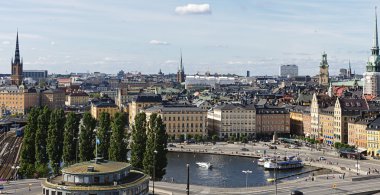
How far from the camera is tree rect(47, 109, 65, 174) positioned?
239 feet

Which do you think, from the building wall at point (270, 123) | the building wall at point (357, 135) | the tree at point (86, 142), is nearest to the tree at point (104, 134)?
the tree at point (86, 142)

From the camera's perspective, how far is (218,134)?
429 ft

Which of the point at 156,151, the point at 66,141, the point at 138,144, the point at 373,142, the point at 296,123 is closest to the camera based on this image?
the point at 156,151

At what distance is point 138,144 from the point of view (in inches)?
2694

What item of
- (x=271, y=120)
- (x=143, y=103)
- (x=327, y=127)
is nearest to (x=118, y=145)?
(x=327, y=127)

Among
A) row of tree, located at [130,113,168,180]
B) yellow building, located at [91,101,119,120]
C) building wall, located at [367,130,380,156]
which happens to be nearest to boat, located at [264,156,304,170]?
→ building wall, located at [367,130,380,156]

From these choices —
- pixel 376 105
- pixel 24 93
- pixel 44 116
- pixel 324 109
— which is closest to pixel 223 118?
pixel 324 109

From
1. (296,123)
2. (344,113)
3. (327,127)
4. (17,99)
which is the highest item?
(17,99)

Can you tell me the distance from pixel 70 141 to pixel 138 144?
10.4 meters

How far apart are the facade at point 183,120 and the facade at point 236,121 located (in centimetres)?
417

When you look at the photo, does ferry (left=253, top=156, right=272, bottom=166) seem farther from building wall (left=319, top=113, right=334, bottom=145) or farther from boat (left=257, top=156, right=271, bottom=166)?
building wall (left=319, top=113, right=334, bottom=145)

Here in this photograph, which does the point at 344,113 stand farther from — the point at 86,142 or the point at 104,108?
the point at 104,108

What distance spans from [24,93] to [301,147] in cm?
10996

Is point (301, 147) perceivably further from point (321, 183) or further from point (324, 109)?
point (321, 183)
